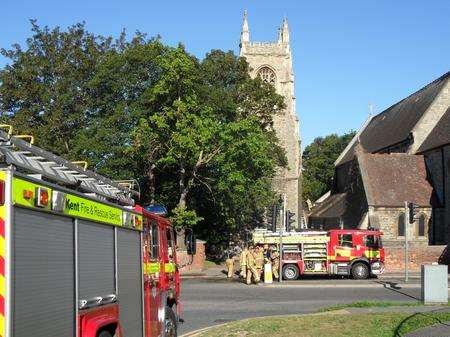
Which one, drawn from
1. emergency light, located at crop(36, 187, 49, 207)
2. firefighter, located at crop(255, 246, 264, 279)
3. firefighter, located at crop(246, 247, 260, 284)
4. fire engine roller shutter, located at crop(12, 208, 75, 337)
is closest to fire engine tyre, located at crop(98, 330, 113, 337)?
fire engine roller shutter, located at crop(12, 208, 75, 337)

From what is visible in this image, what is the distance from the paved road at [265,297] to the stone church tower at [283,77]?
48.4 metres

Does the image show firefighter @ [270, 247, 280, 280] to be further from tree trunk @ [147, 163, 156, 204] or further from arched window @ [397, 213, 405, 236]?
arched window @ [397, 213, 405, 236]

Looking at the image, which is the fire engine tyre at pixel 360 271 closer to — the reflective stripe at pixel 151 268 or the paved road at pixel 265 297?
the paved road at pixel 265 297

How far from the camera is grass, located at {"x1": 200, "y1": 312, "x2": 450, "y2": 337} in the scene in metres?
12.0

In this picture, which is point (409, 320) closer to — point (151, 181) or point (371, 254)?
point (371, 254)

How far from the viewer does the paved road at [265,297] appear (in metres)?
16.3

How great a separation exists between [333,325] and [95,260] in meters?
7.68

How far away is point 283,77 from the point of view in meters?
83.4

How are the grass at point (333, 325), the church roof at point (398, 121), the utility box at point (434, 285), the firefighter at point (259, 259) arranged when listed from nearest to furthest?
the grass at point (333, 325)
the utility box at point (434, 285)
the firefighter at point (259, 259)
the church roof at point (398, 121)

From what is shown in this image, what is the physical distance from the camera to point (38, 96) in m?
40.9

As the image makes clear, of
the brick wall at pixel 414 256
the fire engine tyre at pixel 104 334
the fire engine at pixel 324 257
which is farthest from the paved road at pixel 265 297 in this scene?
the brick wall at pixel 414 256

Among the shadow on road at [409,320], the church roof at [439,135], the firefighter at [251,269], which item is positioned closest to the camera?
the shadow on road at [409,320]

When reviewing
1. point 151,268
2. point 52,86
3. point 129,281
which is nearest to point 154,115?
point 52,86

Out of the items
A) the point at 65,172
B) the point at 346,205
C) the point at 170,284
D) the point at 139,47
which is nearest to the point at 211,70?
the point at 139,47
